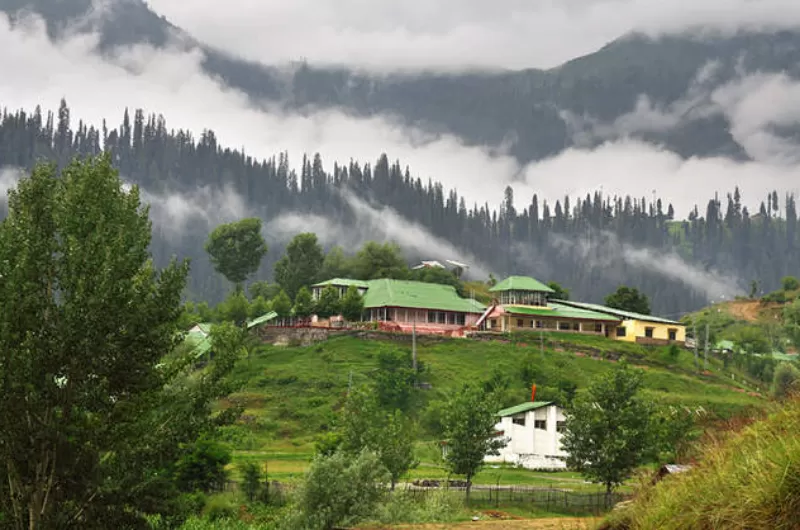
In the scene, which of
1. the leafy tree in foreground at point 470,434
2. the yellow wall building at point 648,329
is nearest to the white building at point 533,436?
the leafy tree in foreground at point 470,434

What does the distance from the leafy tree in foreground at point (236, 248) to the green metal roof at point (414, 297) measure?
79.6 feet

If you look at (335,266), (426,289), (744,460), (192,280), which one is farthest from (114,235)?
(192,280)

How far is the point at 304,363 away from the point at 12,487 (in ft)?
200

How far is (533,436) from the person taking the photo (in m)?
62.2

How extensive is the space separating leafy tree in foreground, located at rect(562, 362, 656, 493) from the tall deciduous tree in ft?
261

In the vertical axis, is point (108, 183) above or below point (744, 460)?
above

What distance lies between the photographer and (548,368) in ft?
261

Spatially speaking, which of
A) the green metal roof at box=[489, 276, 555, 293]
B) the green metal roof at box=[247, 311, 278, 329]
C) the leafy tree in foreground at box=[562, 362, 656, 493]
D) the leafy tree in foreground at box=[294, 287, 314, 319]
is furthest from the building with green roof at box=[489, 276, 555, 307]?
the leafy tree in foreground at box=[562, 362, 656, 493]

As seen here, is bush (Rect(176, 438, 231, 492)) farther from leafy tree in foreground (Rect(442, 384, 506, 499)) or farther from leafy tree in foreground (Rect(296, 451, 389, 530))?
leafy tree in foreground (Rect(442, 384, 506, 499))

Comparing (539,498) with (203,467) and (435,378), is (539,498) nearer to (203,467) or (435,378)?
(203,467)

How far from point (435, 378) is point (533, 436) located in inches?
584

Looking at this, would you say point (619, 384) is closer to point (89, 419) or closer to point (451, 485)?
point (451, 485)

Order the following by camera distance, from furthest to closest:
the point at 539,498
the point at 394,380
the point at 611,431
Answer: the point at 394,380 < the point at 611,431 < the point at 539,498

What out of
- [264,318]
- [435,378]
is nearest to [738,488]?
[435,378]
